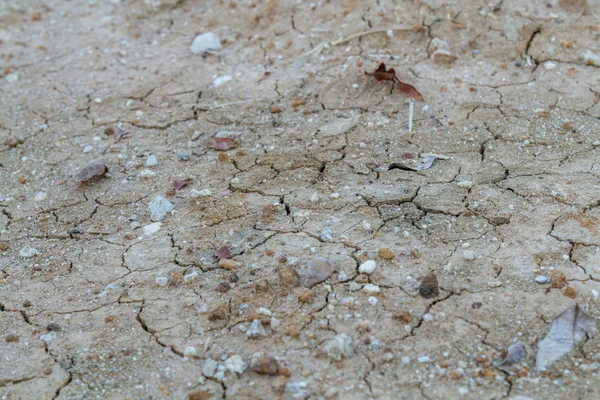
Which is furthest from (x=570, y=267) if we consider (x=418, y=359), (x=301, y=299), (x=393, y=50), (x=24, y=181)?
(x=24, y=181)

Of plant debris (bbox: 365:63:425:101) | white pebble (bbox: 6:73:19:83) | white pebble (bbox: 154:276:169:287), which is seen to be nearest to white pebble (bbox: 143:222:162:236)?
white pebble (bbox: 154:276:169:287)

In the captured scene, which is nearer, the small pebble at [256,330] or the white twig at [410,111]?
the small pebble at [256,330]

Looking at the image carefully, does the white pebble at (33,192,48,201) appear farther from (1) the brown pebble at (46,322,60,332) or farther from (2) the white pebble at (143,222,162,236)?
(1) the brown pebble at (46,322,60,332)

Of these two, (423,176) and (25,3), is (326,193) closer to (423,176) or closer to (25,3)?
(423,176)

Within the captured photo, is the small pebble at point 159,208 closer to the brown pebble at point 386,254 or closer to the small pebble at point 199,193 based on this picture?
the small pebble at point 199,193

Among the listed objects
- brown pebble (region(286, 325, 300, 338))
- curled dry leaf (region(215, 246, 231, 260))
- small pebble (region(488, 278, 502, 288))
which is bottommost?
curled dry leaf (region(215, 246, 231, 260))

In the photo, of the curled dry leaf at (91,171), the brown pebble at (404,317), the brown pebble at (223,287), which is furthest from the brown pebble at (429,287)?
the curled dry leaf at (91,171)
